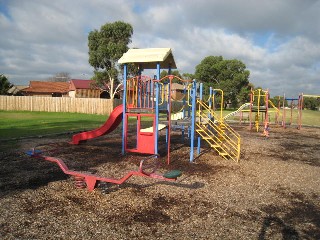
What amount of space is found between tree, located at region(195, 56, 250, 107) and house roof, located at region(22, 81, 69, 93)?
32.2 metres

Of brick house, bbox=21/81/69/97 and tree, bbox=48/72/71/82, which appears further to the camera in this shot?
tree, bbox=48/72/71/82

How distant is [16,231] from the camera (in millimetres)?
4629

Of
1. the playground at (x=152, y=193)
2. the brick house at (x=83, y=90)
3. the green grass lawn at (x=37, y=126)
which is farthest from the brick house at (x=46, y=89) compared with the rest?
the playground at (x=152, y=193)

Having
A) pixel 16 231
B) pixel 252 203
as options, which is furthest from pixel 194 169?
pixel 16 231

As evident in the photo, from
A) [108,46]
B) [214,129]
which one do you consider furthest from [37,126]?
[108,46]

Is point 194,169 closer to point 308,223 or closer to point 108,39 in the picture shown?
point 308,223

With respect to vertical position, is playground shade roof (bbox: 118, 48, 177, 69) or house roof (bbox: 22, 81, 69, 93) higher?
house roof (bbox: 22, 81, 69, 93)

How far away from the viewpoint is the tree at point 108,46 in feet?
136

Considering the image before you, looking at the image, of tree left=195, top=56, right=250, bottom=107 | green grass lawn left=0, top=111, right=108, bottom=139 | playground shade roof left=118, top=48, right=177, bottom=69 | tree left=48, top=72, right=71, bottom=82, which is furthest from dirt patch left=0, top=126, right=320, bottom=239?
tree left=48, top=72, right=71, bottom=82

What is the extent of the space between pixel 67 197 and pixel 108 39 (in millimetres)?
38910

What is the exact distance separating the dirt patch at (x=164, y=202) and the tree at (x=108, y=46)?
109 ft

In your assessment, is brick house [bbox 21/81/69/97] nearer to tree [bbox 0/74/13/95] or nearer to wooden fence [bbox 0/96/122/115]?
tree [bbox 0/74/13/95]

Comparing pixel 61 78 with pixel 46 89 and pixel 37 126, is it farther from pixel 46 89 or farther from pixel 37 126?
pixel 37 126

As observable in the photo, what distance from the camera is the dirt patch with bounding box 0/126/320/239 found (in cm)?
482
